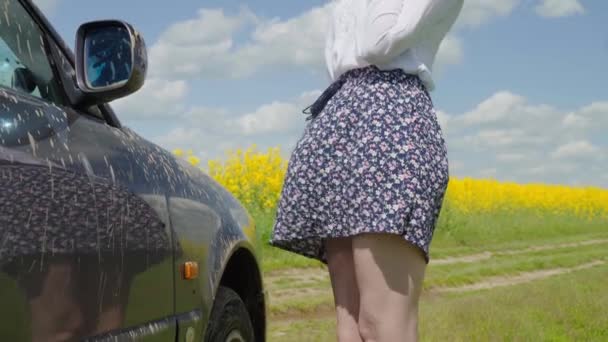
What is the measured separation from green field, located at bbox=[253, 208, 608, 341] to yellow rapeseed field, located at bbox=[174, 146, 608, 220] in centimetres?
135

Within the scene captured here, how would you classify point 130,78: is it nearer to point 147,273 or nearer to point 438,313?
point 147,273

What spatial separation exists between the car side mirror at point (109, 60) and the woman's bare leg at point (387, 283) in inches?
30.9

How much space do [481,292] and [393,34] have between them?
831cm

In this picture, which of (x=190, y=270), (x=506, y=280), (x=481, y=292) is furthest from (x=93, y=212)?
(x=506, y=280)

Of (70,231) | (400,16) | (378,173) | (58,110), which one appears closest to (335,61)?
(400,16)

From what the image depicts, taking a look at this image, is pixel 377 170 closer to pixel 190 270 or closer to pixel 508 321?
pixel 190 270

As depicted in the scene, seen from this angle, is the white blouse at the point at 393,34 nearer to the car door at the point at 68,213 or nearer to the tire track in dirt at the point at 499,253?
the car door at the point at 68,213

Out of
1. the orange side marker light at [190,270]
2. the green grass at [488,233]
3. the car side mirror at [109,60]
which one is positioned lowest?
the orange side marker light at [190,270]

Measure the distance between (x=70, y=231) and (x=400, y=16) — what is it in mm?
1202

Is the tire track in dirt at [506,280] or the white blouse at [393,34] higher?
the white blouse at [393,34]

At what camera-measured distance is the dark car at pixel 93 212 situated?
188cm

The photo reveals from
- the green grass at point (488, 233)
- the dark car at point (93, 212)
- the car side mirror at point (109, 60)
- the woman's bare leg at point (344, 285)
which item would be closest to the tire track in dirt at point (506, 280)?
the green grass at point (488, 233)

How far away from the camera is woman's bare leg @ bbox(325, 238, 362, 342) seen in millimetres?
2797

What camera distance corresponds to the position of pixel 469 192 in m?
30.3
